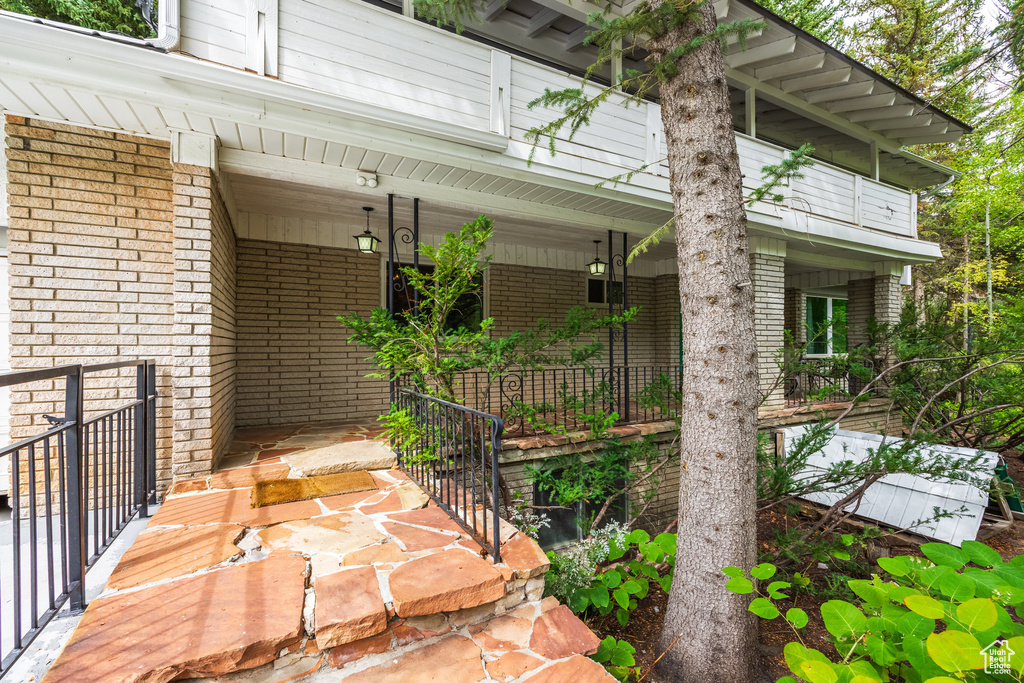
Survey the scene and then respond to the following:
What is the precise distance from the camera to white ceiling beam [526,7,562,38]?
5.12m

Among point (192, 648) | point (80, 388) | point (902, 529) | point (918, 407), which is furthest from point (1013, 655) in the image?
point (918, 407)

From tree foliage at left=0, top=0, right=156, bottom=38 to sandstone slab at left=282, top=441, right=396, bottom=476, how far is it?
3352 millimetres

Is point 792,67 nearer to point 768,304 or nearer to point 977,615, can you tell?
point 768,304

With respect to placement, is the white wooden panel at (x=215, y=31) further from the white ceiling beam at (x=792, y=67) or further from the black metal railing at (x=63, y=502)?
the white ceiling beam at (x=792, y=67)

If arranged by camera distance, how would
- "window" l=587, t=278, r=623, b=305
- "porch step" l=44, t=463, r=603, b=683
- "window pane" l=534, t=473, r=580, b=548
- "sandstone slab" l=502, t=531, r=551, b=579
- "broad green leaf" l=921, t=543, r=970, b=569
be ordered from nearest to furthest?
"porch step" l=44, t=463, r=603, b=683 < "sandstone slab" l=502, t=531, r=551, b=579 < "broad green leaf" l=921, t=543, r=970, b=569 < "window pane" l=534, t=473, r=580, b=548 < "window" l=587, t=278, r=623, b=305

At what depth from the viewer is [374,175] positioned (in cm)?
420

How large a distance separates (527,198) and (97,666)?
15.4 ft

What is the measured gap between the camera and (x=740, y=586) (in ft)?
8.16

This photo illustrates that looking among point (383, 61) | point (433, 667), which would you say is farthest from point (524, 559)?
point (383, 61)

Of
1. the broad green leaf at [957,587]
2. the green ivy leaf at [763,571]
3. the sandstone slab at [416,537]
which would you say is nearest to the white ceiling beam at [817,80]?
the broad green leaf at [957,587]

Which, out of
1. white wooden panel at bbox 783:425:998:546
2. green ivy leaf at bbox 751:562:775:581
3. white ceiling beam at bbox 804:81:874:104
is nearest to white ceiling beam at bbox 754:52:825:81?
white ceiling beam at bbox 804:81:874:104

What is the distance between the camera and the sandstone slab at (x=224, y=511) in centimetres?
270

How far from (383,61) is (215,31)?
3.85ft

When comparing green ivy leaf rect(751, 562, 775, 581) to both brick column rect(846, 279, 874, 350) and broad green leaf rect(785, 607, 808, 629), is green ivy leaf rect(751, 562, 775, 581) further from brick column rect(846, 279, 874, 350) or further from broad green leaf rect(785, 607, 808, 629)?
brick column rect(846, 279, 874, 350)
